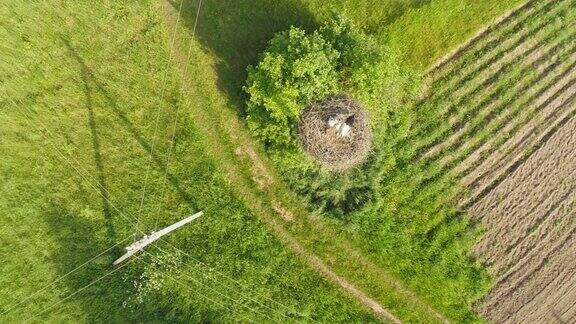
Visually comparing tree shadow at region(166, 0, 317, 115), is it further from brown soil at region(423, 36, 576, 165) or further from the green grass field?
brown soil at region(423, 36, 576, 165)

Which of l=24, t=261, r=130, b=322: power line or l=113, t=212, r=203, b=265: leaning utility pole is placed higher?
l=113, t=212, r=203, b=265: leaning utility pole

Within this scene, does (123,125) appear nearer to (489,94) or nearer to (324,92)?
(324,92)

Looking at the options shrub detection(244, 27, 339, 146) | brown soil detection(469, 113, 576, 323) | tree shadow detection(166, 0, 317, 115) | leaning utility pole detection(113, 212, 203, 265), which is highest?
tree shadow detection(166, 0, 317, 115)

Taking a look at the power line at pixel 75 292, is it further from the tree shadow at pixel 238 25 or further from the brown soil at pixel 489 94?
the brown soil at pixel 489 94

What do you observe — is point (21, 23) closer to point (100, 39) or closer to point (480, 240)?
point (100, 39)

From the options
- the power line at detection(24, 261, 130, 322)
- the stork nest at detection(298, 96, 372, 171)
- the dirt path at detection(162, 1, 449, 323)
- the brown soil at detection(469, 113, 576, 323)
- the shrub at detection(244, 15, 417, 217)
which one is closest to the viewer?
the stork nest at detection(298, 96, 372, 171)

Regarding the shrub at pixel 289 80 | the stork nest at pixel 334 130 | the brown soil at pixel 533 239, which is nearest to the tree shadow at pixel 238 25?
the shrub at pixel 289 80

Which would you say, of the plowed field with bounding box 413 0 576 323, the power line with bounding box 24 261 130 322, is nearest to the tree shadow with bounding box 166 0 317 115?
the plowed field with bounding box 413 0 576 323

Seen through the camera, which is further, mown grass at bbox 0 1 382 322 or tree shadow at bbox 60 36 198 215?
tree shadow at bbox 60 36 198 215
